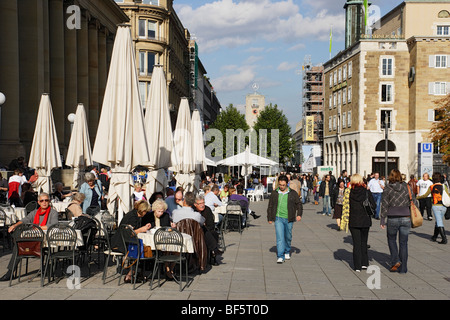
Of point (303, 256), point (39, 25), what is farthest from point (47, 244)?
point (39, 25)

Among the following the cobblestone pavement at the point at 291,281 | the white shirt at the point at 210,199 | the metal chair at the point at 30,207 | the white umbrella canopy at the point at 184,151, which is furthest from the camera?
the white umbrella canopy at the point at 184,151

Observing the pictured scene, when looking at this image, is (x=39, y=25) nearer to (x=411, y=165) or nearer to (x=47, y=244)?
(x=47, y=244)

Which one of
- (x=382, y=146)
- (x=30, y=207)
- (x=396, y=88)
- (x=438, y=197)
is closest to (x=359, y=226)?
(x=438, y=197)

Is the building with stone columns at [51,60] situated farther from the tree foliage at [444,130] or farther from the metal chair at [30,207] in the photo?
the tree foliage at [444,130]

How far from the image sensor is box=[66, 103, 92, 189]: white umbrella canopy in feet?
64.2

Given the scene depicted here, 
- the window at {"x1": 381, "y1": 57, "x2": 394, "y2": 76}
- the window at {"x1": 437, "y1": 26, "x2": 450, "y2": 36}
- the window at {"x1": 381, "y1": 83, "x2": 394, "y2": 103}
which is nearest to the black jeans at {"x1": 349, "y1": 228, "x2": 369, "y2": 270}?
the window at {"x1": 381, "y1": 83, "x2": 394, "y2": 103}

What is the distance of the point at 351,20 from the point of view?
7169 centimetres

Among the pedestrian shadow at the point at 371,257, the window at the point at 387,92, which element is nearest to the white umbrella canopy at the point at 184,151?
the pedestrian shadow at the point at 371,257

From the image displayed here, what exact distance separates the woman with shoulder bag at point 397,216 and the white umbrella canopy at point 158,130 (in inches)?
242

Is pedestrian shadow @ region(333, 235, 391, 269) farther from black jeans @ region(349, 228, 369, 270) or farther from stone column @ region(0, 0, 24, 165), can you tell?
stone column @ region(0, 0, 24, 165)

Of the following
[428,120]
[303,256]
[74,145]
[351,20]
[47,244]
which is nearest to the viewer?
[47,244]

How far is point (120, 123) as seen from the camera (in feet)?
35.7

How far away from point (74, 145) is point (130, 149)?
9.40m

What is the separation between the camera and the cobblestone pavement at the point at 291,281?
27.3 feet
